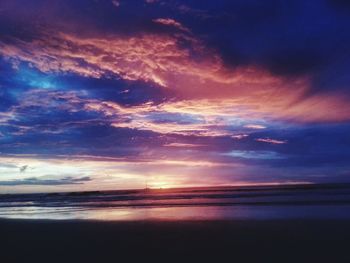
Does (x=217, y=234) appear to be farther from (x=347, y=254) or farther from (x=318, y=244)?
(x=347, y=254)

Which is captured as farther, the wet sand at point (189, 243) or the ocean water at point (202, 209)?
the ocean water at point (202, 209)

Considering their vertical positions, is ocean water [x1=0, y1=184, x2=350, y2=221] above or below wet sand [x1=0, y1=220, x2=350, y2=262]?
above

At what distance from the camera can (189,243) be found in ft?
49.2

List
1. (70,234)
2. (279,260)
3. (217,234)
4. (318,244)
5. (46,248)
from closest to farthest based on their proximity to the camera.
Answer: (279,260)
(318,244)
(46,248)
(217,234)
(70,234)

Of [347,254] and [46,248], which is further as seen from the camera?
[46,248]

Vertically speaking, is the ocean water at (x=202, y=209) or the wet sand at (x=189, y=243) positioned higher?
the ocean water at (x=202, y=209)

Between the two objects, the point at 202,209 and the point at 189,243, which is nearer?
the point at 189,243

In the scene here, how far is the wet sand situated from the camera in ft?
40.9

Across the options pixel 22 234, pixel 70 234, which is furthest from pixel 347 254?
pixel 22 234

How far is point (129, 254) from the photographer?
1328 cm

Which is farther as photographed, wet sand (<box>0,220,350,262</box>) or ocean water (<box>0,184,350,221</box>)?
ocean water (<box>0,184,350,221</box>)

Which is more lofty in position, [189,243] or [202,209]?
[202,209]

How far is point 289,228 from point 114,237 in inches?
318

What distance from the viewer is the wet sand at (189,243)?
1248 cm
